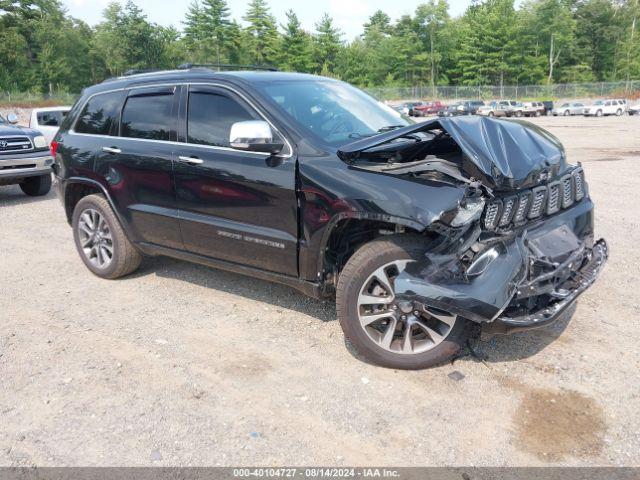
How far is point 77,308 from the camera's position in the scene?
16.0ft

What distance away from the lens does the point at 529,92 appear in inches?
2571

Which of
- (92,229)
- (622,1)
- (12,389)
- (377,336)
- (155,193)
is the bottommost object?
(12,389)

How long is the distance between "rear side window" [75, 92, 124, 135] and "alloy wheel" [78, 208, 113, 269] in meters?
0.79

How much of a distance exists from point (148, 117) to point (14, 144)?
21.2 feet

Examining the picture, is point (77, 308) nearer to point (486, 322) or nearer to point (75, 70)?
point (486, 322)

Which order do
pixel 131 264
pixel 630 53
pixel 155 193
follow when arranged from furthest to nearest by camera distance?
pixel 630 53, pixel 131 264, pixel 155 193

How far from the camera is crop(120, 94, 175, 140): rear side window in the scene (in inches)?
185

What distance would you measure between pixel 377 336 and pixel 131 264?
2.91 meters

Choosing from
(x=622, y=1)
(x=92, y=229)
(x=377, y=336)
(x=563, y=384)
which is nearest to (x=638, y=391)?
(x=563, y=384)

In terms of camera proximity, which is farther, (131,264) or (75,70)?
(75,70)

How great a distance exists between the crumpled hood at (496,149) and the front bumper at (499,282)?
0.35 metres

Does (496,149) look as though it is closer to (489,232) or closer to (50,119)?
(489,232)

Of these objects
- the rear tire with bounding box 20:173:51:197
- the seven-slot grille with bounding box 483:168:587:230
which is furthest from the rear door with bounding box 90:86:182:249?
the rear tire with bounding box 20:173:51:197

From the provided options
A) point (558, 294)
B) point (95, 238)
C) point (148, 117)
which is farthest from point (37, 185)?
point (558, 294)
